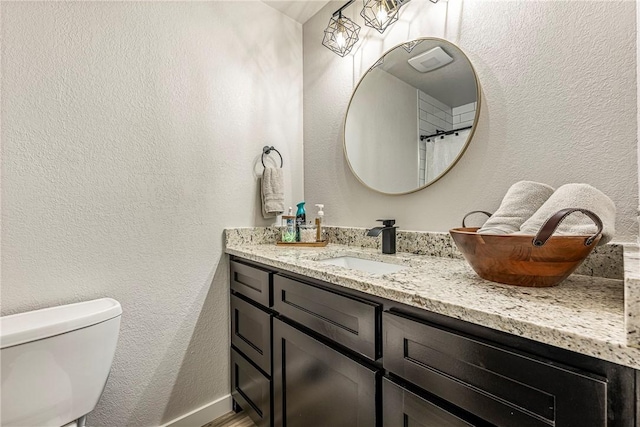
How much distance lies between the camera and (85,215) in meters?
Answer: 1.19

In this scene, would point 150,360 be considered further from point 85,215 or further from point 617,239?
point 617,239

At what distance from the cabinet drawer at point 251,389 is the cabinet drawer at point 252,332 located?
54 millimetres

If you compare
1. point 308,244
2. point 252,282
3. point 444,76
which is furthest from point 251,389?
point 444,76

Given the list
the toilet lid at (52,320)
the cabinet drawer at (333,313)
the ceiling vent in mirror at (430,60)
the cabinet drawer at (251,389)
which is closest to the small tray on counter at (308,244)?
the cabinet drawer at (333,313)

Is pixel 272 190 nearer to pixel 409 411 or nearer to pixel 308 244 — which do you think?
pixel 308 244

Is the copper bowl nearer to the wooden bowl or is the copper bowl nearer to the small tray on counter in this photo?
the wooden bowl

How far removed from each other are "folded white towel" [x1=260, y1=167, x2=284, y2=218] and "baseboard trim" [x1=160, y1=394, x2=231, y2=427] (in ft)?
3.40

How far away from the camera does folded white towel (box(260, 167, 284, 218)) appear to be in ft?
5.55

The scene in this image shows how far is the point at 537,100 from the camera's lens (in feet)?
3.36

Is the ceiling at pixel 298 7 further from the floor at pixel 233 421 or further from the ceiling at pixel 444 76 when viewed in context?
the floor at pixel 233 421

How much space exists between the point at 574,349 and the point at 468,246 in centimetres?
34

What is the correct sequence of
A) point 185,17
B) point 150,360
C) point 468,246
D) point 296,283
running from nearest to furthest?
point 468,246 → point 296,283 → point 150,360 → point 185,17

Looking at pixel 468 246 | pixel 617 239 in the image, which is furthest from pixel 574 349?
pixel 617 239

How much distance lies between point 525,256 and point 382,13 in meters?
1.27
